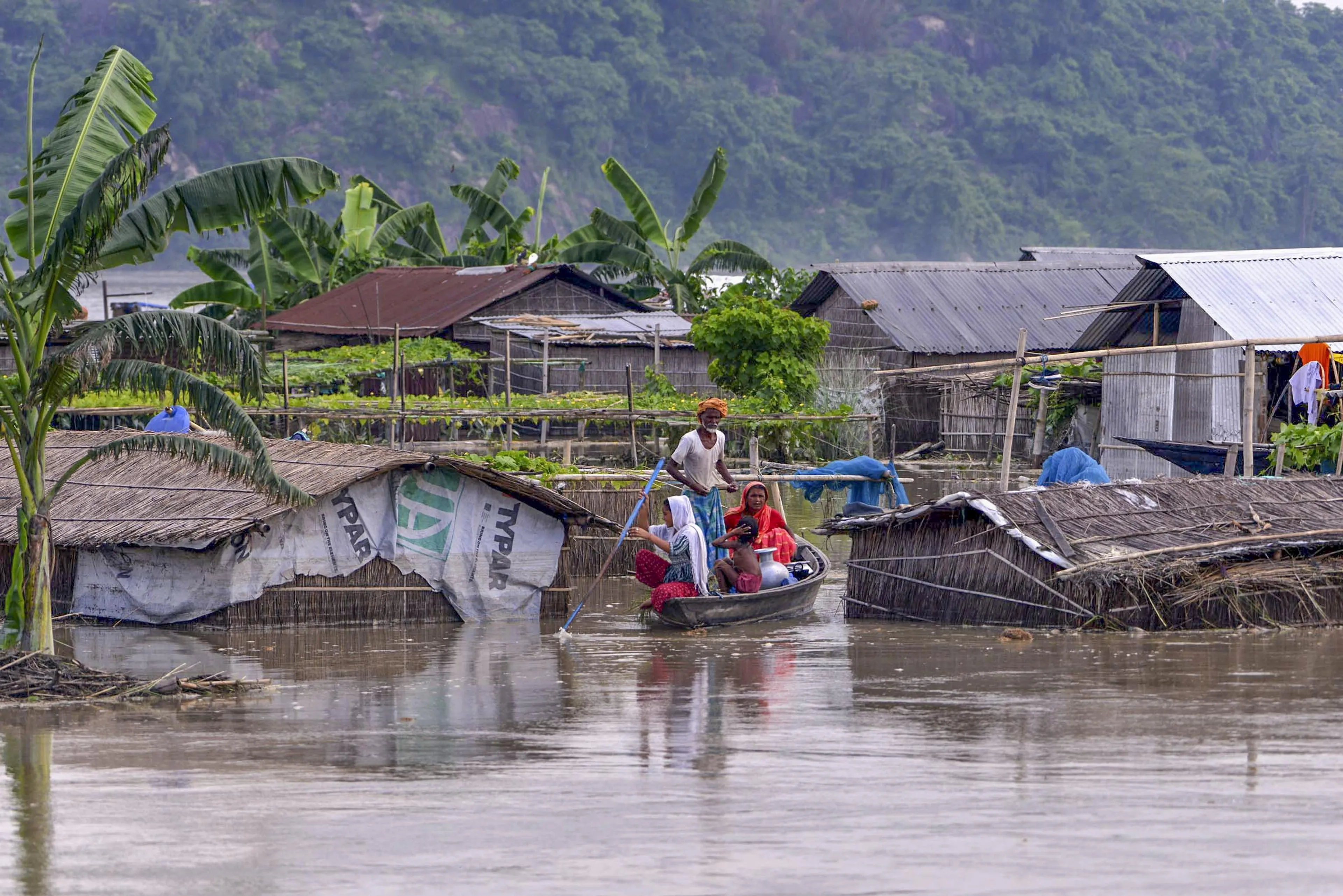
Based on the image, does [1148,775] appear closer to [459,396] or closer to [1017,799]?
[1017,799]

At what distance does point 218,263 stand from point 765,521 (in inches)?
770

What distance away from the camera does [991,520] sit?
12070 millimetres

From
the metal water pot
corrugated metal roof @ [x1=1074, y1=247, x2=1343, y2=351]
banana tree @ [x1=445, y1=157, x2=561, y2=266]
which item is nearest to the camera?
the metal water pot

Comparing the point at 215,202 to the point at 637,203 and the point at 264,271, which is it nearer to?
the point at 637,203

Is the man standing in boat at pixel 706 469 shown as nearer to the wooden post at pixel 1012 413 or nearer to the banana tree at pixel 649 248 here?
the wooden post at pixel 1012 413

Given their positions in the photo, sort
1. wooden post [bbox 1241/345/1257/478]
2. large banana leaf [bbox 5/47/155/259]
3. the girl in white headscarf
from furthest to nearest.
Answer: wooden post [bbox 1241/345/1257/478]
the girl in white headscarf
large banana leaf [bbox 5/47/155/259]

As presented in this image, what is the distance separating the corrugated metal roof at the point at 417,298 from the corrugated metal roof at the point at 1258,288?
12772 mm

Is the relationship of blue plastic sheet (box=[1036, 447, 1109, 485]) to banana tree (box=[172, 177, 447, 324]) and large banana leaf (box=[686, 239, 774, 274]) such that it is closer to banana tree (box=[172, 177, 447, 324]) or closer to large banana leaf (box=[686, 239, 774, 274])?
banana tree (box=[172, 177, 447, 324])

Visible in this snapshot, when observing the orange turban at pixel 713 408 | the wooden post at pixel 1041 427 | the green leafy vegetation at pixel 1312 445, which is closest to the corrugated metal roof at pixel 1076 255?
the wooden post at pixel 1041 427

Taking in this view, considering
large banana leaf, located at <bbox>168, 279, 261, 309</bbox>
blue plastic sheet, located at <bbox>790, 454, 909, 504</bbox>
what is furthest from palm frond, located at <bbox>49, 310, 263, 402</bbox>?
large banana leaf, located at <bbox>168, 279, 261, 309</bbox>

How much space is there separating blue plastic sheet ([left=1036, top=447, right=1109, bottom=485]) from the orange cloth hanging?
497cm

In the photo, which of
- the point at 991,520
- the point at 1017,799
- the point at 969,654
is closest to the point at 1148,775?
the point at 1017,799

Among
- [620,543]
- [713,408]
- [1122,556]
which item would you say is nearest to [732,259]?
[713,408]

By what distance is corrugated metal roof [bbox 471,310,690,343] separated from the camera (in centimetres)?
2955
